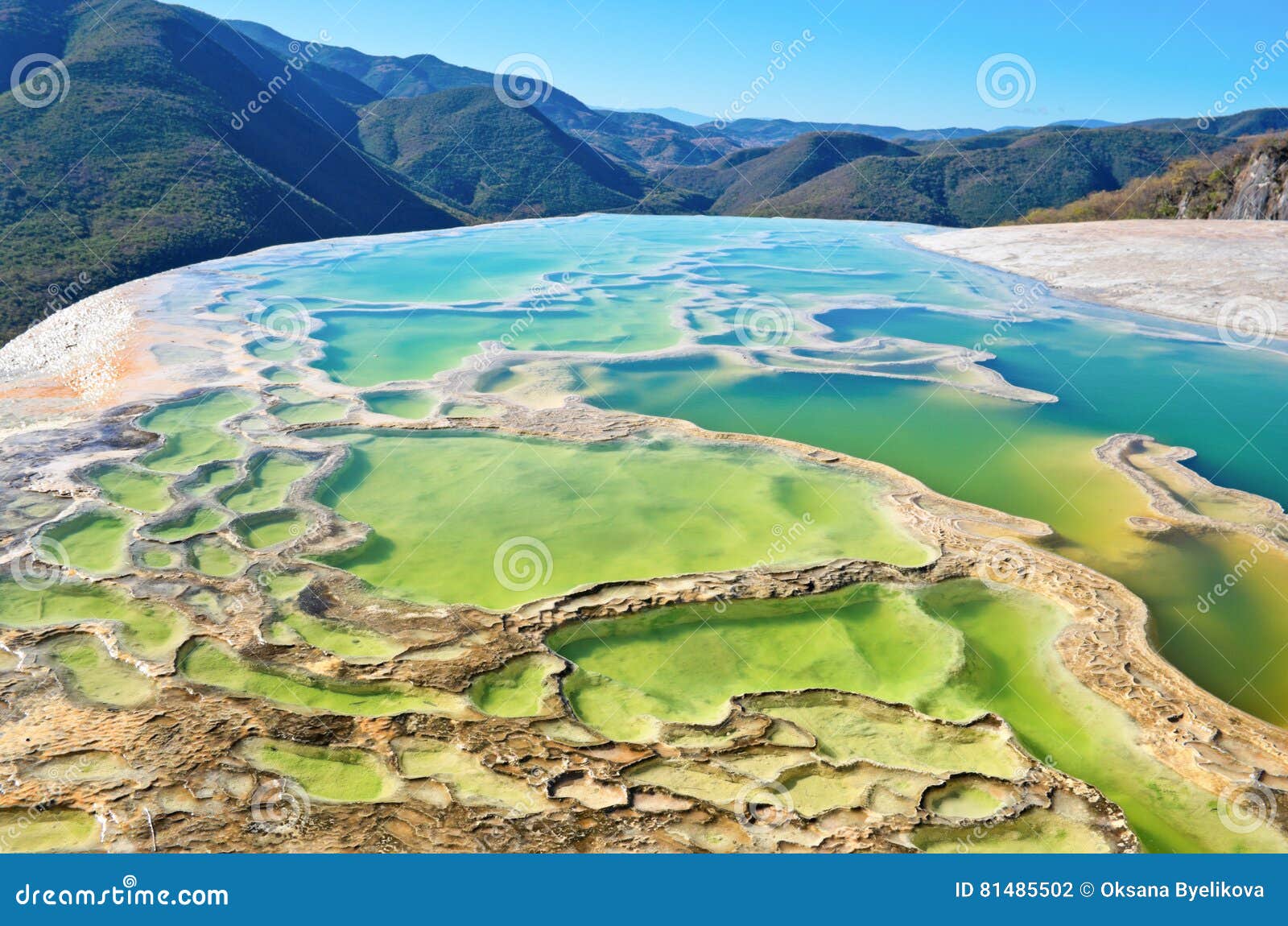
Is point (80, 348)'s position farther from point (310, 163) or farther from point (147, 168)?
point (310, 163)

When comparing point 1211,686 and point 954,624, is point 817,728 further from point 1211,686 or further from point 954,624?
point 1211,686

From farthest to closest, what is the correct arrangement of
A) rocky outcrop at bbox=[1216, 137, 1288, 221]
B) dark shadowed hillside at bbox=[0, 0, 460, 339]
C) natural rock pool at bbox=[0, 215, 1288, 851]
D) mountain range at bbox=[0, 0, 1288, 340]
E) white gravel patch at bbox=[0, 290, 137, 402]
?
1. mountain range at bbox=[0, 0, 1288, 340]
2. rocky outcrop at bbox=[1216, 137, 1288, 221]
3. dark shadowed hillside at bbox=[0, 0, 460, 339]
4. white gravel patch at bbox=[0, 290, 137, 402]
5. natural rock pool at bbox=[0, 215, 1288, 851]

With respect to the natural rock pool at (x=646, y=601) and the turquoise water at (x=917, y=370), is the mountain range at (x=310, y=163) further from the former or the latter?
the natural rock pool at (x=646, y=601)

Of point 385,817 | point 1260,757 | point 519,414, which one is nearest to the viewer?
point 385,817

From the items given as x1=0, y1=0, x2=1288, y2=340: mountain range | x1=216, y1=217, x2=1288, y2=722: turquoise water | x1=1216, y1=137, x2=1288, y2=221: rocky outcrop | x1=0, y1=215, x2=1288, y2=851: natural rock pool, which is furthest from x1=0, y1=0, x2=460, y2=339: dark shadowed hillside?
x1=1216, y1=137, x2=1288, y2=221: rocky outcrop

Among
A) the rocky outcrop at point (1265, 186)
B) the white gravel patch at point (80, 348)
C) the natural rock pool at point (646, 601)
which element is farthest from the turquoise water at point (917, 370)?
the rocky outcrop at point (1265, 186)

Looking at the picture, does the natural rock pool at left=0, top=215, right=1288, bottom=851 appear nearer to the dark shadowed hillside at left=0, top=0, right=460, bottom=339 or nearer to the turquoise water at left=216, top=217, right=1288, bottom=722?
the turquoise water at left=216, top=217, right=1288, bottom=722

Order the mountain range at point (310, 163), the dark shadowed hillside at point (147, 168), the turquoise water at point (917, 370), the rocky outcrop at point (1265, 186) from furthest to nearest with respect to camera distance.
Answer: the mountain range at point (310, 163) < the rocky outcrop at point (1265, 186) < the dark shadowed hillside at point (147, 168) < the turquoise water at point (917, 370)

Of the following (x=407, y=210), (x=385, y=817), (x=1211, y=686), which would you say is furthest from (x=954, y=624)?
(x=407, y=210)
